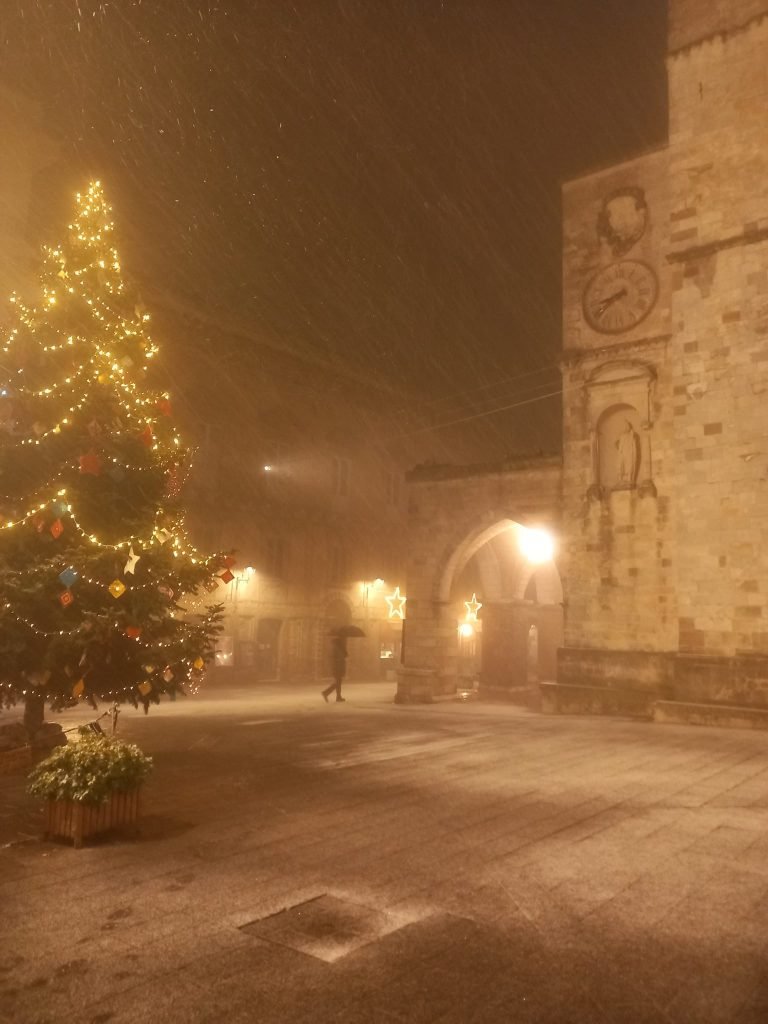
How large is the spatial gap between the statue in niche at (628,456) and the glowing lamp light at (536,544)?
8.25 feet

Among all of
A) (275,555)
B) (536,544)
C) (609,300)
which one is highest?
(609,300)

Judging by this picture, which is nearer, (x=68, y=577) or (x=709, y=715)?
(x=68, y=577)

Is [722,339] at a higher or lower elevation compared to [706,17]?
lower

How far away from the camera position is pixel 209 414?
94.4 ft

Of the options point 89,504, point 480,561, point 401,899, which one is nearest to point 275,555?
point 480,561

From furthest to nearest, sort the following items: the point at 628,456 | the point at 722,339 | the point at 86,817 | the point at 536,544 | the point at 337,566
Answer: the point at 337,566, the point at 536,544, the point at 628,456, the point at 722,339, the point at 86,817

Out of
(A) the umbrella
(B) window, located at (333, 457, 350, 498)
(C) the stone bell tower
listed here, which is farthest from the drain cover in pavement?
(B) window, located at (333, 457, 350, 498)

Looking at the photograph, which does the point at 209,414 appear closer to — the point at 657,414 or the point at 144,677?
the point at 657,414

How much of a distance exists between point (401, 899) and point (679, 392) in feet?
43.5

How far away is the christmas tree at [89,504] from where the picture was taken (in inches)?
336

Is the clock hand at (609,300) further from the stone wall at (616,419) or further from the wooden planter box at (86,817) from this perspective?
the wooden planter box at (86,817)

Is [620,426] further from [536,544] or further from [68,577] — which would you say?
[68,577]

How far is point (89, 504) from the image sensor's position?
9070 millimetres

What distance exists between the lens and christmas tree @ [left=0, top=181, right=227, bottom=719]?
8547 millimetres
